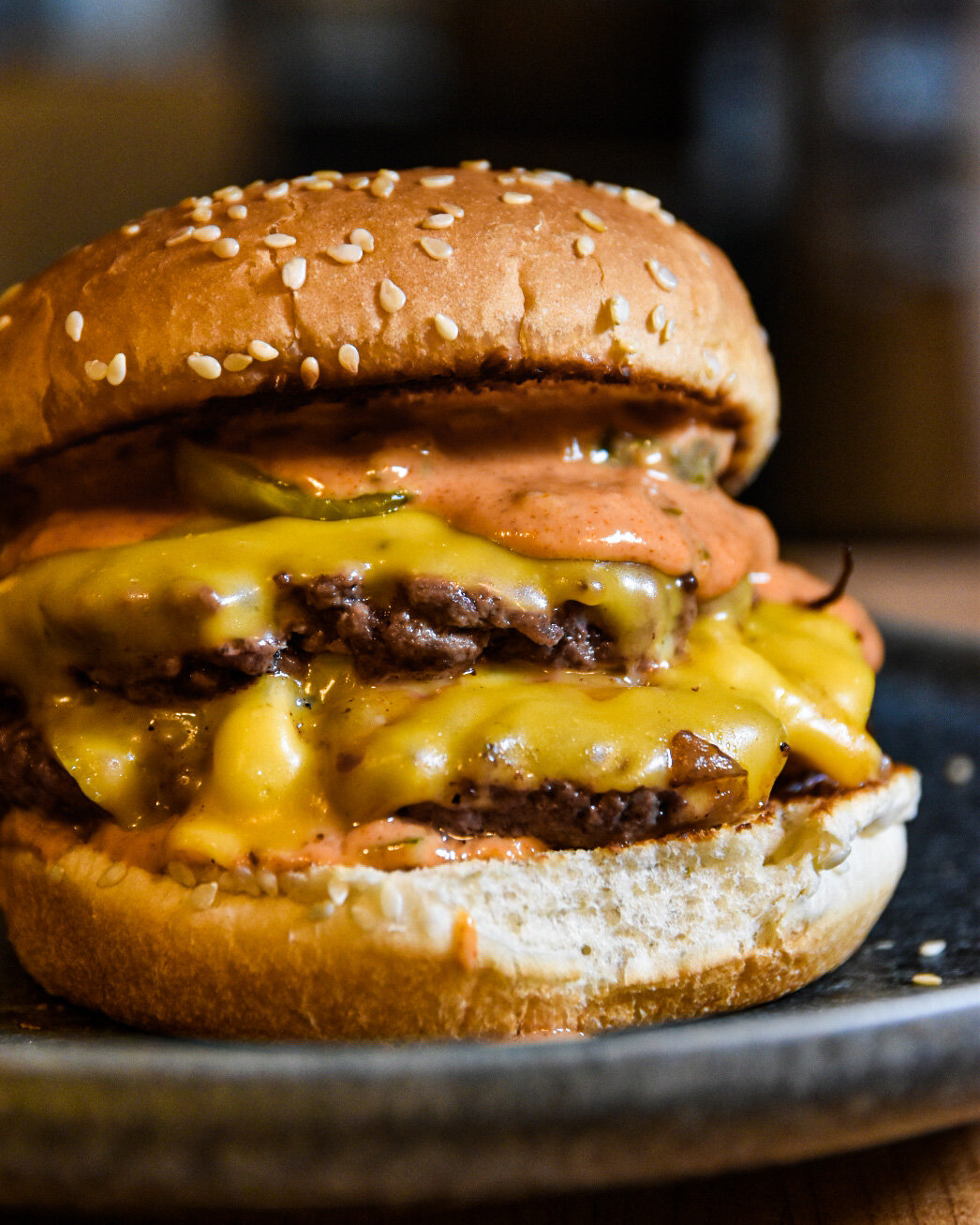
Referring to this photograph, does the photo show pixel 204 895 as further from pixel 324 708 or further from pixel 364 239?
pixel 364 239

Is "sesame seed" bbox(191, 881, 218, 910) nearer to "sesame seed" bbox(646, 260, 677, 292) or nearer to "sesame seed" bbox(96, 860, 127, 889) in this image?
"sesame seed" bbox(96, 860, 127, 889)

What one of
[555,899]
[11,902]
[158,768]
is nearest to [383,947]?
[555,899]

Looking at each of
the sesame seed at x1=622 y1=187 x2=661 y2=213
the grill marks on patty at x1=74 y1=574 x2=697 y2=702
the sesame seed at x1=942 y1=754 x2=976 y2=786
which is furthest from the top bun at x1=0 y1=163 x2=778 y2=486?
the sesame seed at x1=942 y1=754 x2=976 y2=786

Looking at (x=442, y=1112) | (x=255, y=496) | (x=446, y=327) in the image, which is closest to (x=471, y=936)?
(x=442, y=1112)

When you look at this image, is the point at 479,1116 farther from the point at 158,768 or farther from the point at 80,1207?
the point at 158,768

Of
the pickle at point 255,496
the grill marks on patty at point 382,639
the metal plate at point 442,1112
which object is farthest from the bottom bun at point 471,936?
the pickle at point 255,496

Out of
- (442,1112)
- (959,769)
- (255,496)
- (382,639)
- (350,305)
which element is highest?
(350,305)
